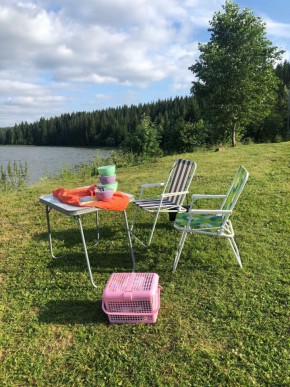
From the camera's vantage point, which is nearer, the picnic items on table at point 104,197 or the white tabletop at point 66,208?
the white tabletop at point 66,208

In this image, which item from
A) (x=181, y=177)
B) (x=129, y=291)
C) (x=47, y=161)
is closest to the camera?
(x=129, y=291)

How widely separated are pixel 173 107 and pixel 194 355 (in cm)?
6301

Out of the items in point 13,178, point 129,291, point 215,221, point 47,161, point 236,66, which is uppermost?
point 236,66

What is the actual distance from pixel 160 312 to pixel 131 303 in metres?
0.32

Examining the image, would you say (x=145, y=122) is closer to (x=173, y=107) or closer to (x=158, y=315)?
(x=158, y=315)

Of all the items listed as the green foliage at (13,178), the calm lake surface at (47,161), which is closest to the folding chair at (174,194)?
the green foliage at (13,178)

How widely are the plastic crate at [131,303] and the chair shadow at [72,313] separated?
162 mm

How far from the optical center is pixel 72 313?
2.90 meters

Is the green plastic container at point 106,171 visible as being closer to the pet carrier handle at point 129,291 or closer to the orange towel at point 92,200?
the orange towel at point 92,200

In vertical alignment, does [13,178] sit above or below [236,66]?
below

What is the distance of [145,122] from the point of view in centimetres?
1670

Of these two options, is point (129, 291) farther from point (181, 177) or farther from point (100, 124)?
point (100, 124)

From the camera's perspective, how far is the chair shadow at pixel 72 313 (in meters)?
2.80

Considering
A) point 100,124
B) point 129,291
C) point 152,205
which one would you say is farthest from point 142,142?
point 100,124
